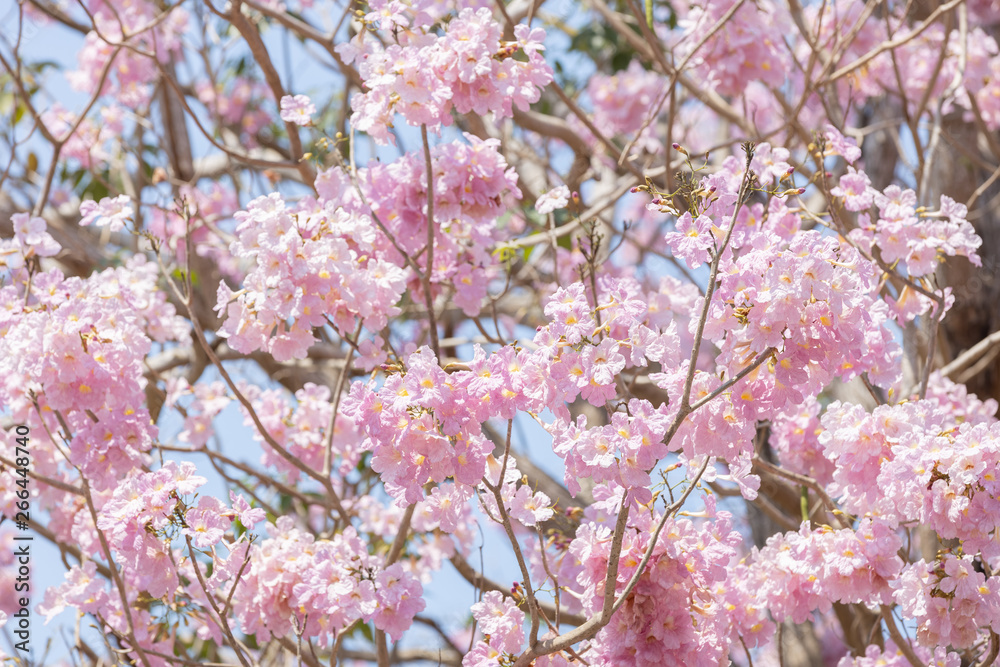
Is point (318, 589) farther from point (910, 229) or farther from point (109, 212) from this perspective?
point (910, 229)

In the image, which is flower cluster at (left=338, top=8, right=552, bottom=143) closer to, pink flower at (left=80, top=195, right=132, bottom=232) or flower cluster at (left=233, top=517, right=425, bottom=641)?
pink flower at (left=80, top=195, right=132, bottom=232)

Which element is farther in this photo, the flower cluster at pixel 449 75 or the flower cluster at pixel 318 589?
the flower cluster at pixel 449 75

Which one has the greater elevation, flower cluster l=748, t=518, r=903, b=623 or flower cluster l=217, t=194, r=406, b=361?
flower cluster l=217, t=194, r=406, b=361

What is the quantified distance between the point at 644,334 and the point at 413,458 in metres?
0.44

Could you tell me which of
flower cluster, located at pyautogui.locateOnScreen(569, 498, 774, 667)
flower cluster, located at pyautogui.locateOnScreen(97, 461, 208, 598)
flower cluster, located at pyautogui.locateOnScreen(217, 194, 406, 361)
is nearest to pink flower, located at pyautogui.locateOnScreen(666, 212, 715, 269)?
flower cluster, located at pyautogui.locateOnScreen(569, 498, 774, 667)

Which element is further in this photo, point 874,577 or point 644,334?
point 874,577

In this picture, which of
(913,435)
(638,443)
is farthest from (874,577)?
(638,443)

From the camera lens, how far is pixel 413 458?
160 cm

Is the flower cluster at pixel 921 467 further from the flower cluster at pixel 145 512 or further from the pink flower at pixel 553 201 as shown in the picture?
the flower cluster at pixel 145 512

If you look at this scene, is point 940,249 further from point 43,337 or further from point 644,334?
point 43,337

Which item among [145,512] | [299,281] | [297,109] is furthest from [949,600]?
[297,109]

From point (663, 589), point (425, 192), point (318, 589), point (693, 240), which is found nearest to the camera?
point (693, 240)

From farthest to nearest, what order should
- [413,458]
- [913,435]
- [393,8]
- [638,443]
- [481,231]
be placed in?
[481,231], [393,8], [913,435], [413,458], [638,443]

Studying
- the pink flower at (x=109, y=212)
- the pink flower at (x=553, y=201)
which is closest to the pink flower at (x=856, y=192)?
the pink flower at (x=553, y=201)
